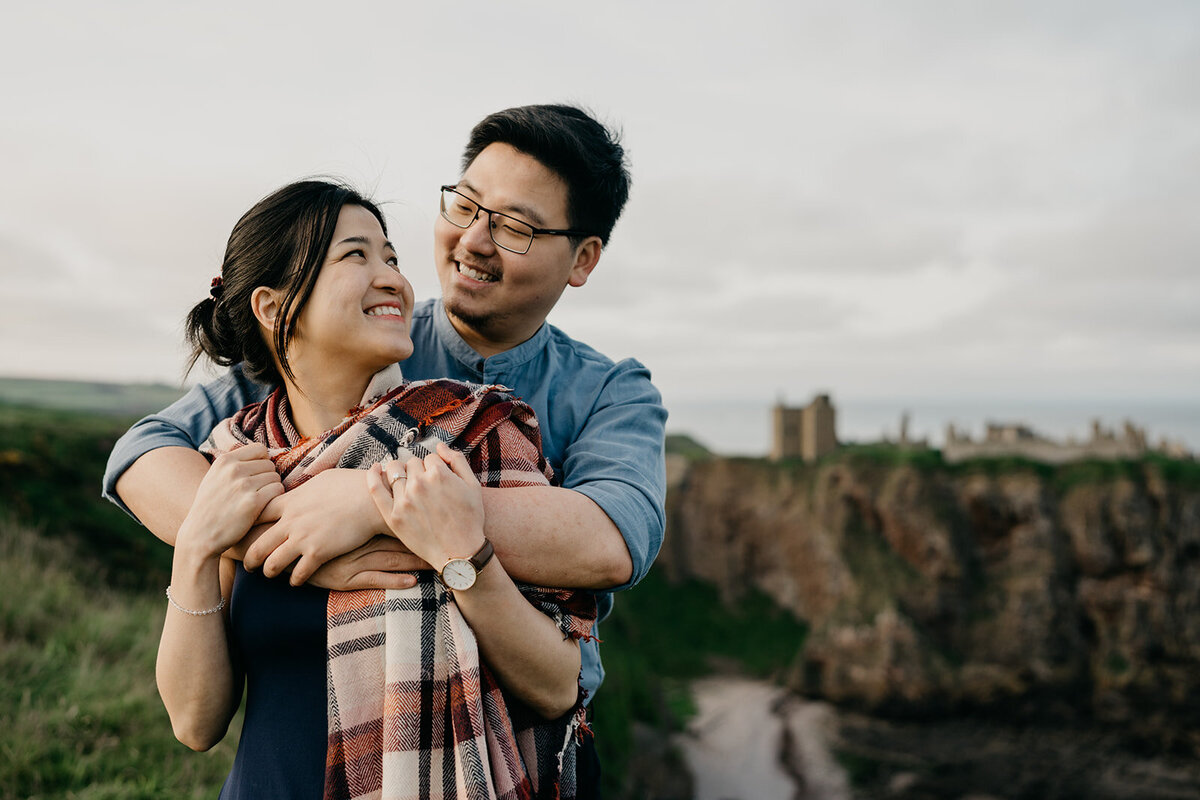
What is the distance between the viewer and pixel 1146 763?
29781 millimetres

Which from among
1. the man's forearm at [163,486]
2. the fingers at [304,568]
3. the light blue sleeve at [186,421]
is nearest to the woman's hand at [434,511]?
the fingers at [304,568]

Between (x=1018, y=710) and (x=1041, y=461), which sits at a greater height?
(x=1041, y=461)

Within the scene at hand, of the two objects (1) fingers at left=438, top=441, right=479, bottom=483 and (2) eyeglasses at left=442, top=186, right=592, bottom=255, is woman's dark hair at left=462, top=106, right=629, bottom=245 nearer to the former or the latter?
(2) eyeglasses at left=442, top=186, right=592, bottom=255

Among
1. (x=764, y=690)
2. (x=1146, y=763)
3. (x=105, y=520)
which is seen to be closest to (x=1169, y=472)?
(x=1146, y=763)

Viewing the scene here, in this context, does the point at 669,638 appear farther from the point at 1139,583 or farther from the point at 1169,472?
the point at 1169,472

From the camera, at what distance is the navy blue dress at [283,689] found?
2.23 m

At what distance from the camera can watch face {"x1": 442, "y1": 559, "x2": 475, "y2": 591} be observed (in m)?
2.07

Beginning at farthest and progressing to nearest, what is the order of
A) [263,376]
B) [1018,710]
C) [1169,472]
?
1. [1169,472]
2. [1018,710]
3. [263,376]

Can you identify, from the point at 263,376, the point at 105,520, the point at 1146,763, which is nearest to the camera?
the point at 263,376

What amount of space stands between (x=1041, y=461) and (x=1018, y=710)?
35.8ft

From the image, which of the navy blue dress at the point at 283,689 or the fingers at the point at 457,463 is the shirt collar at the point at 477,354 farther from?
the navy blue dress at the point at 283,689

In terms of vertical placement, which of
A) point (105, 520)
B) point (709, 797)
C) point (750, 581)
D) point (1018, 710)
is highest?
point (105, 520)

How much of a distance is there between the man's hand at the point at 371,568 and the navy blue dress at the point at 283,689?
77mm

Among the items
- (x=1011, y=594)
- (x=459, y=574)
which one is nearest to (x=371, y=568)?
(x=459, y=574)
